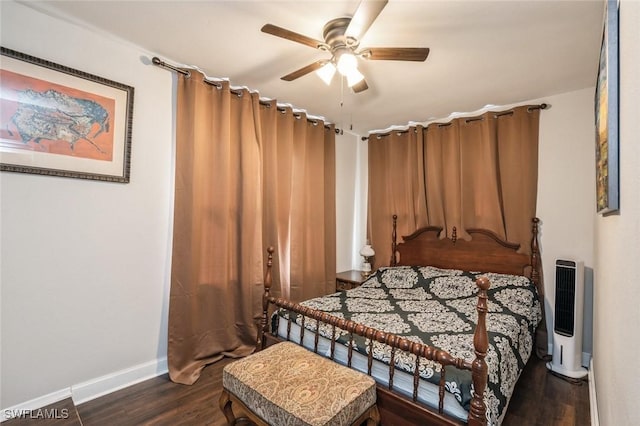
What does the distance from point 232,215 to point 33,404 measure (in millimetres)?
1802

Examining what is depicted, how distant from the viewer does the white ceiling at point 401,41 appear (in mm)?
1791

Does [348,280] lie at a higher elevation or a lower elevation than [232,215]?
lower

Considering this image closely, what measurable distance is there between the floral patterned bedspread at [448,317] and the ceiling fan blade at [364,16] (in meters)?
1.81

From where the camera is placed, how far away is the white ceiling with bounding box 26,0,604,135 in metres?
1.79

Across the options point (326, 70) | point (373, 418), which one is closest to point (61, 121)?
point (326, 70)

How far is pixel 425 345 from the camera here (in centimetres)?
161

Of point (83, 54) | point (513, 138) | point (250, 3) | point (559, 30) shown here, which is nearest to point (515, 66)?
point (559, 30)

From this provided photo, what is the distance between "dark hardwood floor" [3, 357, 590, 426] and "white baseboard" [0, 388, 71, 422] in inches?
5.2

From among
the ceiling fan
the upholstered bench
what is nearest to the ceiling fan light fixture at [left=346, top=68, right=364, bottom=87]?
the ceiling fan

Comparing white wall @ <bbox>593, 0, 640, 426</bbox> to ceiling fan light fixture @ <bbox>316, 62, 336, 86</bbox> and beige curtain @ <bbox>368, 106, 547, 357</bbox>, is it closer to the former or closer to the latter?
ceiling fan light fixture @ <bbox>316, 62, 336, 86</bbox>

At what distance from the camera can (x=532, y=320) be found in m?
2.50

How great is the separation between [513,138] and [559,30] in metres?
1.28

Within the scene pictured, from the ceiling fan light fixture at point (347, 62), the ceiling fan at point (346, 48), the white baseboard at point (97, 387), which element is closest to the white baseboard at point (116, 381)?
the white baseboard at point (97, 387)

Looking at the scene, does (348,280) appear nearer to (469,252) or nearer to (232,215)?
(469,252)
